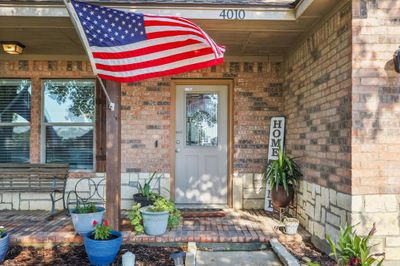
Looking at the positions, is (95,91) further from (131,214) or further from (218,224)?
(218,224)

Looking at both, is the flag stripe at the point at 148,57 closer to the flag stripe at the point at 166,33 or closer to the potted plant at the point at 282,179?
the flag stripe at the point at 166,33

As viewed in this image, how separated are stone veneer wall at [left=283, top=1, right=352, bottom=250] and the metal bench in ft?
11.0

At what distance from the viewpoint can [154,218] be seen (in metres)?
3.91

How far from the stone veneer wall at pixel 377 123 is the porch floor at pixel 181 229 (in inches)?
48.5

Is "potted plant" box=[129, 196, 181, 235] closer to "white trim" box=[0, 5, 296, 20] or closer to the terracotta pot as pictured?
the terracotta pot

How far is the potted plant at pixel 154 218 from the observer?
391 centimetres

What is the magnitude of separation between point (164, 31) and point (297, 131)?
92.3 inches

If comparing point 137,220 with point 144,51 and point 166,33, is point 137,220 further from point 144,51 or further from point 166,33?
point 166,33

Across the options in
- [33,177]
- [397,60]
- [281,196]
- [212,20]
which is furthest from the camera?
[33,177]

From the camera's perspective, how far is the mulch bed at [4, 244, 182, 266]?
11.4ft

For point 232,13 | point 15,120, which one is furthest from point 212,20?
point 15,120

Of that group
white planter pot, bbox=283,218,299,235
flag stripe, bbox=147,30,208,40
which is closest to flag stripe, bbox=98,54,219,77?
flag stripe, bbox=147,30,208,40

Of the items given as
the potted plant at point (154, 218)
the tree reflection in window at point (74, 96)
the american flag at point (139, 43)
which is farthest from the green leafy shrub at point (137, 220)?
the tree reflection in window at point (74, 96)

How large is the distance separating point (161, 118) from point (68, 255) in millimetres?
2336
